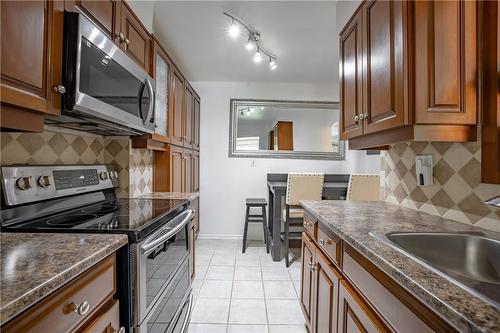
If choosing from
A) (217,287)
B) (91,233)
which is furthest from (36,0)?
(217,287)

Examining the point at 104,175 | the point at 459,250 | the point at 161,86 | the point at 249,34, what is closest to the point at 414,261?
the point at 459,250

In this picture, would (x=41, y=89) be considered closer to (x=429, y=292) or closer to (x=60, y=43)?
(x=60, y=43)

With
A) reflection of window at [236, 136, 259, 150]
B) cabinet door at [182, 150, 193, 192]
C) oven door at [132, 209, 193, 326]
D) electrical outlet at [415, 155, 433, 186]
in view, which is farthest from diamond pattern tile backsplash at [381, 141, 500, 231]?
reflection of window at [236, 136, 259, 150]

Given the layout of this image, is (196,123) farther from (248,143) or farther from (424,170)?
(424,170)

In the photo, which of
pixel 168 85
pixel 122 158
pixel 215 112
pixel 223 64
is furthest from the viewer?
pixel 215 112

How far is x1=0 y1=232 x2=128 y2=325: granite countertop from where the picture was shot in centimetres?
49

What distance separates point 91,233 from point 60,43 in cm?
75

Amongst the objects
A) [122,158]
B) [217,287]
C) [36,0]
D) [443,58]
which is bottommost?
[217,287]

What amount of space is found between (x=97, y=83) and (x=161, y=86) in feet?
3.35

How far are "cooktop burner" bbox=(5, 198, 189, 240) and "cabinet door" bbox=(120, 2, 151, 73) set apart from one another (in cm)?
95

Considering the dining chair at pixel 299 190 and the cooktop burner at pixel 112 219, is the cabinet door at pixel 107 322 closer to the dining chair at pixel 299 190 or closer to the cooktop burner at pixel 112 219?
the cooktop burner at pixel 112 219

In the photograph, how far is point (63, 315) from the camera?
24.4 inches

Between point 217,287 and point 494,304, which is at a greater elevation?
point 494,304

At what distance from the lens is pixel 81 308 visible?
2.22ft
